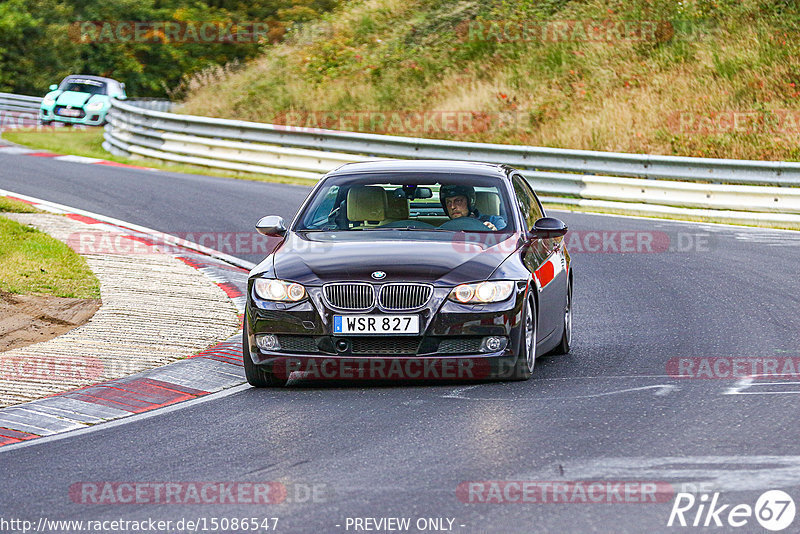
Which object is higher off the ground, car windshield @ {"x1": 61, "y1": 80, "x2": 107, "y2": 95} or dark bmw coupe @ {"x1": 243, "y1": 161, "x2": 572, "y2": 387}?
car windshield @ {"x1": 61, "y1": 80, "x2": 107, "y2": 95}

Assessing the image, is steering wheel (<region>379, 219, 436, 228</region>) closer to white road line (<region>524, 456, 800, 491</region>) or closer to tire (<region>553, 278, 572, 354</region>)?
tire (<region>553, 278, 572, 354</region>)

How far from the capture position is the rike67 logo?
208 inches

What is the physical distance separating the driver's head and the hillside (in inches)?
572

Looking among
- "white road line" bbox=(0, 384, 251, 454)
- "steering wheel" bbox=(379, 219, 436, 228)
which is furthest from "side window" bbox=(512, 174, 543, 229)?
"white road line" bbox=(0, 384, 251, 454)

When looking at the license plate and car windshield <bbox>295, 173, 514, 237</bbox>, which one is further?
car windshield <bbox>295, 173, 514, 237</bbox>

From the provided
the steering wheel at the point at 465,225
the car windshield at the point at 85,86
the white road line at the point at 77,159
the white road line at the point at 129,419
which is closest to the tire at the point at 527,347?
the steering wheel at the point at 465,225

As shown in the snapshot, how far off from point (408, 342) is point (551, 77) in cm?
2162

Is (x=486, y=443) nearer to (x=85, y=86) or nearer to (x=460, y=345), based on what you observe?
(x=460, y=345)

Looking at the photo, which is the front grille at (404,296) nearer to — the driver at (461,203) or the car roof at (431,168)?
the driver at (461,203)

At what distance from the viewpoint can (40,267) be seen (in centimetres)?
1292

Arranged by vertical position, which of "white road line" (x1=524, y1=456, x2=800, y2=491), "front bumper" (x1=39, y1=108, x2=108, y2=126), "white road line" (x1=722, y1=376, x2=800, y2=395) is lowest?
"white road line" (x1=722, y1=376, x2=800, y2=395)

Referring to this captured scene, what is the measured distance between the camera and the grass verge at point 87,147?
2591 centimetres

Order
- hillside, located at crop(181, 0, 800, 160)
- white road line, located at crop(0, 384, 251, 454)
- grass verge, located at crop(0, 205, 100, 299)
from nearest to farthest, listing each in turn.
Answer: white road line, located at crop(0, 384, 251, 454) → grass verge, located at crop(0, 205, 100, 299) → hillside, located at crop(181, 0, 800, 160)

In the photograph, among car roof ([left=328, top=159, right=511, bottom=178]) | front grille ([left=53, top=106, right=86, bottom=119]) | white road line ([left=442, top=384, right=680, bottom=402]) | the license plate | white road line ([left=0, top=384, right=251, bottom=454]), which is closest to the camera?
white road line ([left=0, top=384, right=251, bottom=454])
